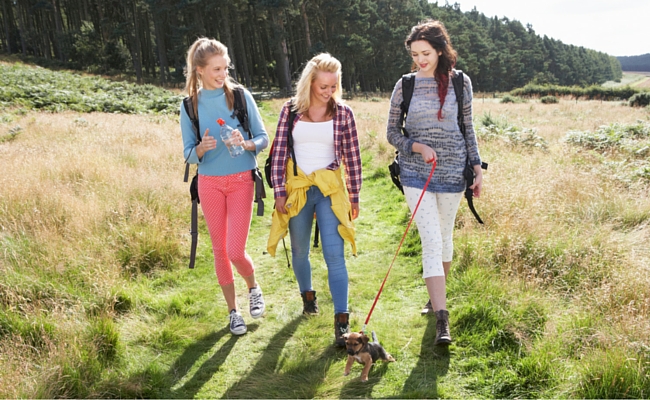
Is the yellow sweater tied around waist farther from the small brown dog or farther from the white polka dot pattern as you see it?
the small brown dog

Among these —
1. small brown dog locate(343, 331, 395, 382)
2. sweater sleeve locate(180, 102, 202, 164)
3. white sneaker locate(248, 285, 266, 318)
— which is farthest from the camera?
white sneaker locate(248, 285, 266, 318)

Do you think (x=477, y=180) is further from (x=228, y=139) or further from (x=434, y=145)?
(x=228, y=139)

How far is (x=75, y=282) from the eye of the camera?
173 inches

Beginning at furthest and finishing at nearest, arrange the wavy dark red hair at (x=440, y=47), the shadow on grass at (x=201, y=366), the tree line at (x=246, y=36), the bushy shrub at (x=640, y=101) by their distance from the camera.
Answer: the tree line at (x=246, y=36), the bushy shrub at (x=640, y=101), the wavy dark red hair at (x=440, y=47), the shadow on grass at (x=201, y=366)

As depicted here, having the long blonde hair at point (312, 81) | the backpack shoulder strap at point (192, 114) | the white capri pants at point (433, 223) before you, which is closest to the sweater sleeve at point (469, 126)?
the white capri pants at point (433, 223)

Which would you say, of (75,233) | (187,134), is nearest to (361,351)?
(187,134)

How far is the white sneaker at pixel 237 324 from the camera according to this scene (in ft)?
13.3

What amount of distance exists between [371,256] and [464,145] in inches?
96.7

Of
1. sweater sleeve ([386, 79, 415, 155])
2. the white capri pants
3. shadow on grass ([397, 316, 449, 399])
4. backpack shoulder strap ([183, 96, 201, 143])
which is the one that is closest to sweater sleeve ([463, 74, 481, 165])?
the white capri pants

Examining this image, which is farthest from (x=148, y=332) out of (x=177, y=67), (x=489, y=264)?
(x=177, y=67)

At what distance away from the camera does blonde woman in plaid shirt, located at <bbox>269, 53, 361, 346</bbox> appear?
364cm

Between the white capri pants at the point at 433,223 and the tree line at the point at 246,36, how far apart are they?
33170mm

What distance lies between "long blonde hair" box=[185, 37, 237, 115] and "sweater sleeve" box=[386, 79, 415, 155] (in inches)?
52.9

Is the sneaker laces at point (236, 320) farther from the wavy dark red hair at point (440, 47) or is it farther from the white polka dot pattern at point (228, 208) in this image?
the wavy dark red hair at point (440, 47)
